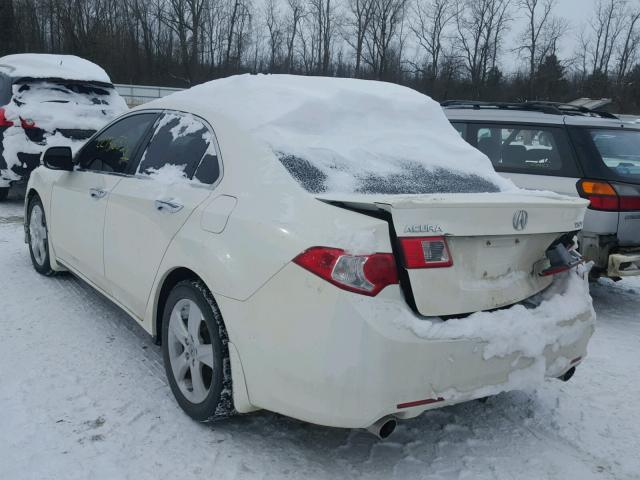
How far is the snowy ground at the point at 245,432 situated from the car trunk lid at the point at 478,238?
0.75 meters

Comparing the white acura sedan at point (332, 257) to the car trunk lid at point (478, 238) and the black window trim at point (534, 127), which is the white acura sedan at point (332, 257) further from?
the black window trim at point (534, 127)

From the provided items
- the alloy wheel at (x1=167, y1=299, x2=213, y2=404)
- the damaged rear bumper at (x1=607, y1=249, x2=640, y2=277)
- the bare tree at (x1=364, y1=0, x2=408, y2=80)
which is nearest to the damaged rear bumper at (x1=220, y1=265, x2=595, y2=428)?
the alloy wheel at (x1=167, y1=299, x2=213, y2=404)

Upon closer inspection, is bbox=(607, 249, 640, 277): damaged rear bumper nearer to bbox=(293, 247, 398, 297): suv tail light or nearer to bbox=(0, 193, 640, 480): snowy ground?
bbox=(0, 193, 640, 480): snowy ground

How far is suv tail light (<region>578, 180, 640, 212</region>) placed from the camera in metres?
4.78

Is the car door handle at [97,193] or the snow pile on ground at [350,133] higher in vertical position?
the snow pile on ground at [350,133]

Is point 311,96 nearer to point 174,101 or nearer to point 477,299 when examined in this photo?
point 174,101

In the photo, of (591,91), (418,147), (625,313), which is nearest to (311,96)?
(418,147)

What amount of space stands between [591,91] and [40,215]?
176 ft

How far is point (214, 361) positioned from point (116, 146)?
77.0 inches

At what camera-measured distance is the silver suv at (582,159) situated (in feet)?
15.8

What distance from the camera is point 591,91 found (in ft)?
166

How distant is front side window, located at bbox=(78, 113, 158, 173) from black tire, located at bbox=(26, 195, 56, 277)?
0.95 m

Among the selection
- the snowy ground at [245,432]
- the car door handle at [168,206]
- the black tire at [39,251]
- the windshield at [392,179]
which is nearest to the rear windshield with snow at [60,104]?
the black tire at [39,251]

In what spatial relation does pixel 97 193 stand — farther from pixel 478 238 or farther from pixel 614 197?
pixel 614 197
